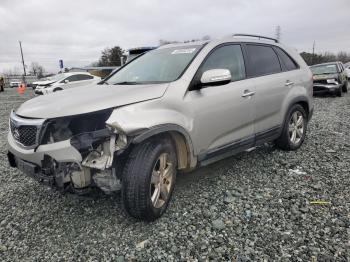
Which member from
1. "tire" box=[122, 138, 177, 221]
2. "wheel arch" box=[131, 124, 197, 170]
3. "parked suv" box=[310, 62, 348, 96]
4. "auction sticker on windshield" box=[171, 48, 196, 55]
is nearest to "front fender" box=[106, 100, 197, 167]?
"wheel arch" box=[131, 124, 197, 170]

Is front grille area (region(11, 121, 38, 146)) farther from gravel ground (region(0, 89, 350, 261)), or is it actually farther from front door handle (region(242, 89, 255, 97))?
front door handle (region(242, 89, 255, 97))

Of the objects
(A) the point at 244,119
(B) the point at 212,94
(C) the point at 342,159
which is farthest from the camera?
(C) the point at 342,159

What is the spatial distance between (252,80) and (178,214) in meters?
1.93

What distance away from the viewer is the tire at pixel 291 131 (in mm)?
4816

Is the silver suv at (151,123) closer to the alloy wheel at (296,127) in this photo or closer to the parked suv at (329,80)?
the alloy wheel at (296,127)

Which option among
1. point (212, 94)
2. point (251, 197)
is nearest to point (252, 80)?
point (212, 94)

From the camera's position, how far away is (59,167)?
2752 mm

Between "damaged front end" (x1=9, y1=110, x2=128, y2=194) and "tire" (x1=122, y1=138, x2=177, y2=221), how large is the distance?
158mm

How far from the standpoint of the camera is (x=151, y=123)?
2859mm

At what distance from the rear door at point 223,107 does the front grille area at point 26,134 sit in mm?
1429

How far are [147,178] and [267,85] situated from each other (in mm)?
2311

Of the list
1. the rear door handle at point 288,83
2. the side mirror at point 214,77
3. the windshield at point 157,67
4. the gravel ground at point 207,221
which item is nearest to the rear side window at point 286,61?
the rear door handle at point 288,83

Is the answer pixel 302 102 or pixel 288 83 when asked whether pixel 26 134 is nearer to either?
pixel 288 83

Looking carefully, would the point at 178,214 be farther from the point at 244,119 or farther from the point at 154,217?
the point at 244,119
